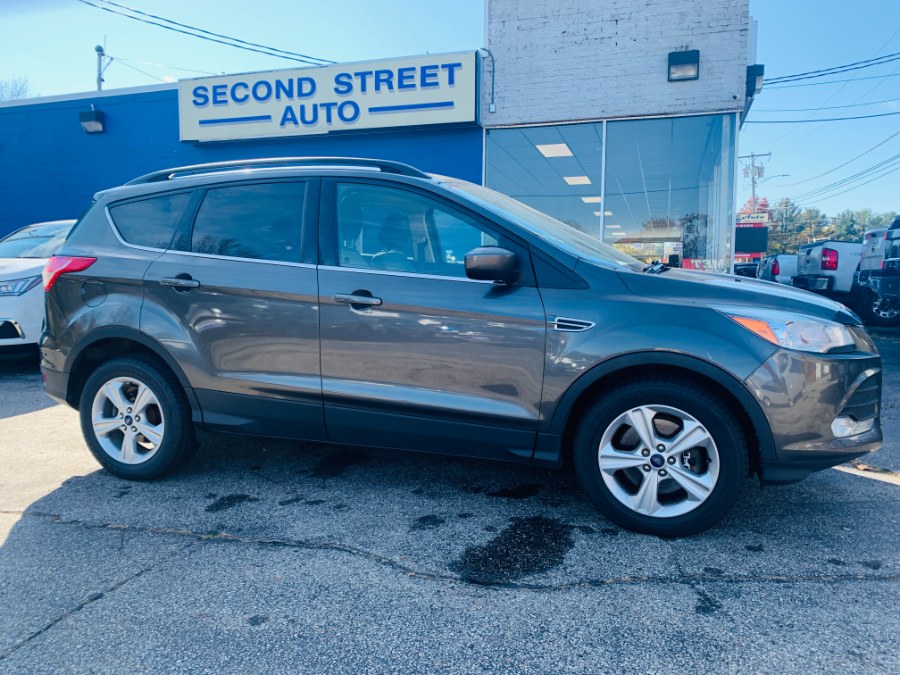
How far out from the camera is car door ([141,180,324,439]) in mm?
3359

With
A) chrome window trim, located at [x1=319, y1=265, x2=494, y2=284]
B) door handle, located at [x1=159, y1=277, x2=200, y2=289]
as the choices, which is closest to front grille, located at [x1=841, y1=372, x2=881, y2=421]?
chrome window trim, located at [x1=319, y1=265, x2=494, y2=284]

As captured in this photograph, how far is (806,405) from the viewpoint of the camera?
273 centimetres

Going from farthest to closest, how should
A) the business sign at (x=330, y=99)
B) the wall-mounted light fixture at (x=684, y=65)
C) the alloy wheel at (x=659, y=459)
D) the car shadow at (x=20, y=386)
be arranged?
the business sign at (x=330, y=99) → the wall-mounted light fixture at (x=684, y=65) → the car shadow at (x=20, y=386) → the alloy wheel at (x=659, y=459)

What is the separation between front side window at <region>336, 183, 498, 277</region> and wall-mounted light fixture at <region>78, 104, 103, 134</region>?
1226 centimetres

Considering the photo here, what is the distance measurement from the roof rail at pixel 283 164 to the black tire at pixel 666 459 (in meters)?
1.58

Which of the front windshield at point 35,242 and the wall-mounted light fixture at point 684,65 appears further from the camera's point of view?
the wall-mounted light fixture at point 684,65

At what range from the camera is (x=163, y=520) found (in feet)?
10.4

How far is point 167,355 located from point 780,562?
3.22 metres

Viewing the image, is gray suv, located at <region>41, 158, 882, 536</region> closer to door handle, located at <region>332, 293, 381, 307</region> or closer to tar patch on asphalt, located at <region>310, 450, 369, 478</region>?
door handle, located at <region>332, 293, 381, 307</region>

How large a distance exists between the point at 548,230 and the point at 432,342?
93 centimetres

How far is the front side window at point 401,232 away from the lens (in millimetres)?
3248

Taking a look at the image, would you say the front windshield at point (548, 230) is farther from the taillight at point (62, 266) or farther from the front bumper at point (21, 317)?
the front bumper at point (21, 317)

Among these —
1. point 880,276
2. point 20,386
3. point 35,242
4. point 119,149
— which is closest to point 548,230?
point 20,386

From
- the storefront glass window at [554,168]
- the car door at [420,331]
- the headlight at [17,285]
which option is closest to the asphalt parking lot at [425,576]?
the car door at [420,331]
